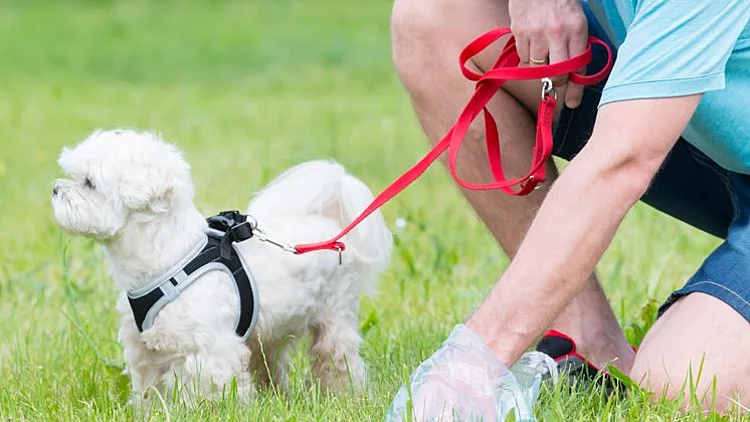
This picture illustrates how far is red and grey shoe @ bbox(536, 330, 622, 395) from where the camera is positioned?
2.72 metres

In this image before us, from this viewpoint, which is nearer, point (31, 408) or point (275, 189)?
point (31, 408)

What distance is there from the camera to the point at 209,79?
10.4 metres

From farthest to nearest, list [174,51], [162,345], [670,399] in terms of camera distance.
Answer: [174,51] → [162,345] → [670,399]

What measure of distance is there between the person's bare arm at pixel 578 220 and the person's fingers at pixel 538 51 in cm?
49

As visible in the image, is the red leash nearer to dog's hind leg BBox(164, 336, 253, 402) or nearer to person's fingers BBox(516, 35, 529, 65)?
person's fingers BBox(516, 35, 529, 65)

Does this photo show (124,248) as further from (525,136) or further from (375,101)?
(375,101)

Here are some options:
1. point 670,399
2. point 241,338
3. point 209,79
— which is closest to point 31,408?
point 241,338

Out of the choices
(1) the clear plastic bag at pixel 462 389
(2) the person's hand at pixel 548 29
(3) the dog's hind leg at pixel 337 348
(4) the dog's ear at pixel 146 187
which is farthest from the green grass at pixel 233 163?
(2) the person's hand at pixel 548 29

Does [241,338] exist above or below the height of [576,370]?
above

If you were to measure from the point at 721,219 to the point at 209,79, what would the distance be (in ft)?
25.5

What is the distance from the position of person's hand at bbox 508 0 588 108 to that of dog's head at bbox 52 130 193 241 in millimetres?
830

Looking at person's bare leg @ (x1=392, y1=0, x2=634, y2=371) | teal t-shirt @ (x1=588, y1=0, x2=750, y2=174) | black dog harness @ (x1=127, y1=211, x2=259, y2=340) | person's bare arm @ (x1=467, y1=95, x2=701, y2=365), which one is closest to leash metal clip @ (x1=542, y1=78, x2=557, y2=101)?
person's bare leg @ (x1=392, y1=0, x2=634, y2=371)

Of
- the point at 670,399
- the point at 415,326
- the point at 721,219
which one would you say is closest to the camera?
the point at 670,399

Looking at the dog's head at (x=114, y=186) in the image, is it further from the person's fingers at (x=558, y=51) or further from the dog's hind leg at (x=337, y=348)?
the person's fingers at (x=558, y=51)
